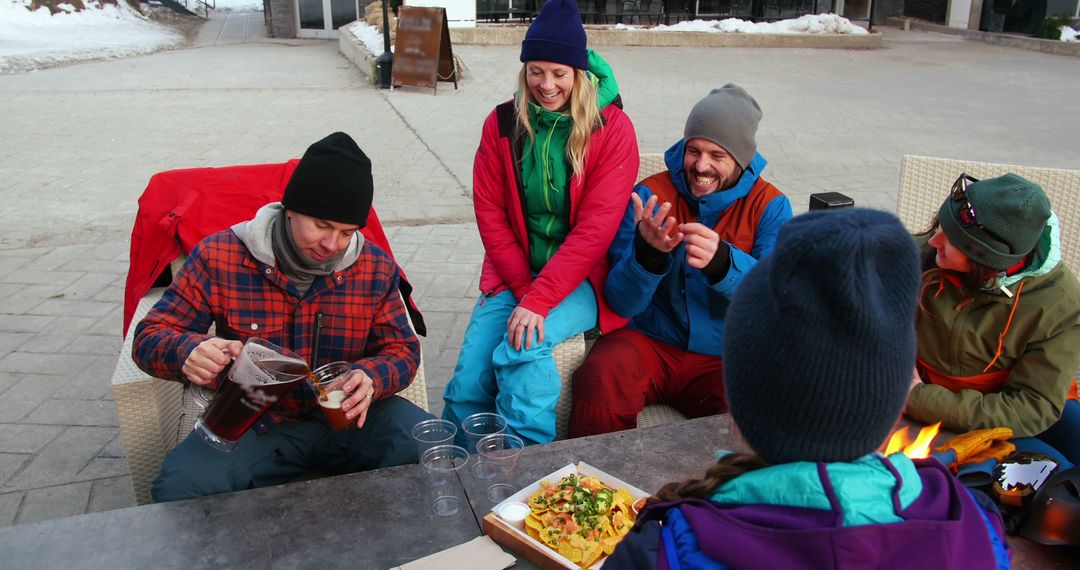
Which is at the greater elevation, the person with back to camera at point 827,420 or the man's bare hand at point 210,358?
the person with back to camera at point 827,420

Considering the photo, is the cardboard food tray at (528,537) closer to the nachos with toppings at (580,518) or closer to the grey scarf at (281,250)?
the nachos with toppings at (580,518)

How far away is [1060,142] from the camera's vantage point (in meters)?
9.46

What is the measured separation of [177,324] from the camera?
264 cm

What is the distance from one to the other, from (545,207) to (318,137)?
6522 mm

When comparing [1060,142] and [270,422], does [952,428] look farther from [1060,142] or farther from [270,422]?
[1060,142]

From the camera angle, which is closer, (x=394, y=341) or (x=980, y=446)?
(x=980, y=446)

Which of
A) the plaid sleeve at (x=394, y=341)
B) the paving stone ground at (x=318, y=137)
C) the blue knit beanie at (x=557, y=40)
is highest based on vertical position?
the blue knit beanie at (x=557, y=40)

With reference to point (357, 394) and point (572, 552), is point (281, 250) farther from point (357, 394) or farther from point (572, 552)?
point (572, 552)

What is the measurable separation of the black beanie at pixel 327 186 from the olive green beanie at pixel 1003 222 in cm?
183

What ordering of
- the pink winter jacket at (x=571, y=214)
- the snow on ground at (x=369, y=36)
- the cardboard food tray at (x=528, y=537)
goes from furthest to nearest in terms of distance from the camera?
the snow on ground at (x=369, y=36) → the pink winter jacket at (x=571, y=214) → the cardboard food tray at (x=528, y=537)

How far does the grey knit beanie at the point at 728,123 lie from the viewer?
3.10 m

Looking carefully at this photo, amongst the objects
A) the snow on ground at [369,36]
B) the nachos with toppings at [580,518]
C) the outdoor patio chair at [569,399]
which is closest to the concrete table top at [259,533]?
the nachos with toppings at [580,518]

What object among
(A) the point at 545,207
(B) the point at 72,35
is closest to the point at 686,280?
(A) the point at 545,207

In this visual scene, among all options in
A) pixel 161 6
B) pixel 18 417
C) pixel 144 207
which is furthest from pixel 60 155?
pixel 161 6
